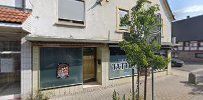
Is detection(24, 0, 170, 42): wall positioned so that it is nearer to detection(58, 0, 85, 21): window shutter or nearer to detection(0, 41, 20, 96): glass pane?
detection(58, 0, 85, 21): window shutter

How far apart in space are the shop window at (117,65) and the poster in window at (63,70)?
130 inches

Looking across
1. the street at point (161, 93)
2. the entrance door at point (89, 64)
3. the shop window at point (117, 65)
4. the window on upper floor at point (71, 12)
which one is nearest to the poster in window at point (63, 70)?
the street at point (161, 93)

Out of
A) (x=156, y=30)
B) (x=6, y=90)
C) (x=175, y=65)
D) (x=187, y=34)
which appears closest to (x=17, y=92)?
(x=6, y=90)

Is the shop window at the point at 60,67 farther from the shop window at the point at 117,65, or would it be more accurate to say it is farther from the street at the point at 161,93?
the shop window at the point at 117,65

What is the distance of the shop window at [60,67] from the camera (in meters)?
11.1

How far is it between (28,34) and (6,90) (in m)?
3.16

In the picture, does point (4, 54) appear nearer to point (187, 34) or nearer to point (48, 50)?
point (48, 50)

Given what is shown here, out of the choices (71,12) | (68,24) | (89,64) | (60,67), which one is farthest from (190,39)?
(60,67)

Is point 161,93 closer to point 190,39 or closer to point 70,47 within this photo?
point 70,47

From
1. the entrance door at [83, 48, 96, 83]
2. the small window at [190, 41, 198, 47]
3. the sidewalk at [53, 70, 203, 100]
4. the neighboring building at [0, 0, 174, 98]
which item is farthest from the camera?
the small window at [190, 41, 198, 47]

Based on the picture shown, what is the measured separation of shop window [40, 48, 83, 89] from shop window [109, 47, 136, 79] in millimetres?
2524

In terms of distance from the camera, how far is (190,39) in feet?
139

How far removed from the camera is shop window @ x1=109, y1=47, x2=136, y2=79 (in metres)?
14.4

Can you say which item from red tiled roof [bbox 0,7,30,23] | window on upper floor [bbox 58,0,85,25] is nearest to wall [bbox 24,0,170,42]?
window on upper floor [bbox 58,0,85,25]
